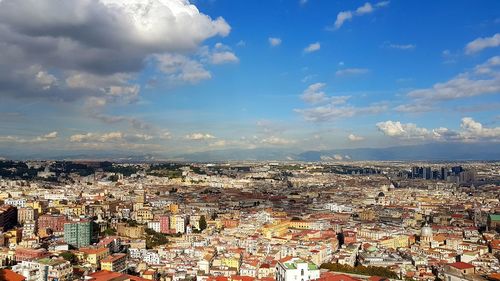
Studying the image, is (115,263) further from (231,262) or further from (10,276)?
(231,262)

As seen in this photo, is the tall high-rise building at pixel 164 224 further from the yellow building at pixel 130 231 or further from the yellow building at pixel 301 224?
the yellow building at pixel 301 224

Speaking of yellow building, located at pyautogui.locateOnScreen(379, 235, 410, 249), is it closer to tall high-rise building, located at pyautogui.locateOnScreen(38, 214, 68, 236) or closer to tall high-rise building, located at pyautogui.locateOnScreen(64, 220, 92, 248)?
tall high-rise building, located at pyautogui.locateOnScreen(64, 220, 92, 248)

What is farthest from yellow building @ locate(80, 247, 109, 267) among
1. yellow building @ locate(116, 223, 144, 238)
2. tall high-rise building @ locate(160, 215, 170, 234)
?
tall high-rise building @ locate(160, 215, 170, 234)

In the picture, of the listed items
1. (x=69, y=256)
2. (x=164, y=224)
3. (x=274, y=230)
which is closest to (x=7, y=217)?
(x=164, y=224)

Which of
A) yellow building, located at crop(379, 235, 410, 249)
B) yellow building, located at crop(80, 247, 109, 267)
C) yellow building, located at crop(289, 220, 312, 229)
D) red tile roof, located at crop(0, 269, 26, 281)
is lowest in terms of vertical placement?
yellow building, located at crop(379, 235, 410, 249)

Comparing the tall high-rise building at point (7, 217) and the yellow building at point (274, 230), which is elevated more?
the tall high-rise building at point (7, 217)

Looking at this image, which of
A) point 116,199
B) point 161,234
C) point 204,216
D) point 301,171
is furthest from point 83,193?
point 301,171

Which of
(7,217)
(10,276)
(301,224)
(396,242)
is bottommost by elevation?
(396,242)

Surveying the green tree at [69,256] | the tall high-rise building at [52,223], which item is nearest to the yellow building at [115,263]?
the green tree at [69,256]
